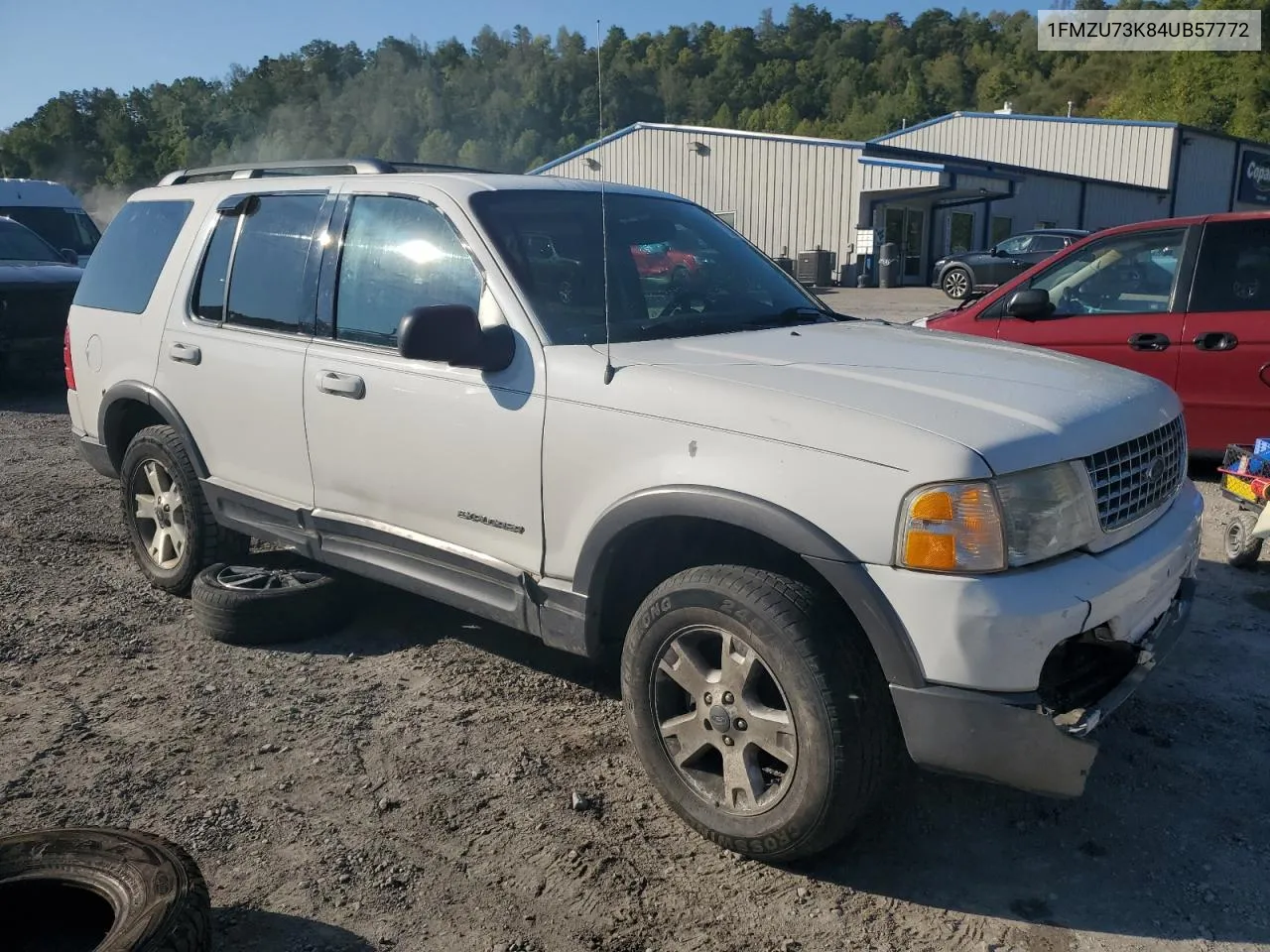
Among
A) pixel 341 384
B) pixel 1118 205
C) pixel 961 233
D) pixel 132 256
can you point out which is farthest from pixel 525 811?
pixel 1118 205

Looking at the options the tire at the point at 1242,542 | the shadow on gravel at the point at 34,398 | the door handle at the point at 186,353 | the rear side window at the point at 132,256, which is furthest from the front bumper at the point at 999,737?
the shadow on gravel at the point at 34,398

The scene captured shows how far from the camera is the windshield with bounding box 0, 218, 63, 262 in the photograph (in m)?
11.8

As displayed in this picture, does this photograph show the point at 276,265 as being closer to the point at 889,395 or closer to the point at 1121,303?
the point at 889,395

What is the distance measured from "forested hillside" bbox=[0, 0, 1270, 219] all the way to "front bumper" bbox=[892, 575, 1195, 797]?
5.98m

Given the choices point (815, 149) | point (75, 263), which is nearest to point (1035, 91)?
point (815, 149)

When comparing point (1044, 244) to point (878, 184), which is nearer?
point (1044, 244)

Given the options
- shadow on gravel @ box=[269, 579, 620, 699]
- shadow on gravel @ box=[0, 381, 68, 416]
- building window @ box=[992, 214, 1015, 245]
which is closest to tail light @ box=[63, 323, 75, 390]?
shadow on gravel @ box=[269, 579, 620, 699]

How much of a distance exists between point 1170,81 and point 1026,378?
→ 90207 millimetres

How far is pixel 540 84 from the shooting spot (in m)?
7.46

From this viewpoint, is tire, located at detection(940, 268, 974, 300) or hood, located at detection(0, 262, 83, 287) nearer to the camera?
hood, located at detection(0, 262, 83, 287)

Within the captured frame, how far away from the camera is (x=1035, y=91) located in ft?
329

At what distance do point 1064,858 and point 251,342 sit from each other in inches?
137

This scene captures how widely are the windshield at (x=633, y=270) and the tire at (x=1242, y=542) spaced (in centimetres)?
246

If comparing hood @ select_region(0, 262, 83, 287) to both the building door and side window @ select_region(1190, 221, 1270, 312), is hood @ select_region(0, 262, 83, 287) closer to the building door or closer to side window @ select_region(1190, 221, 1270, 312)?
side window @ select_region(1190, 221, 1270, 312)
